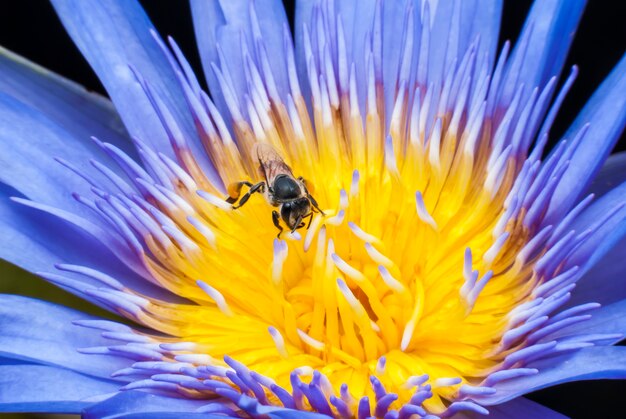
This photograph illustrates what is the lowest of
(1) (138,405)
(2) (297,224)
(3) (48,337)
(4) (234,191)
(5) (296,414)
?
(5) (296,414)

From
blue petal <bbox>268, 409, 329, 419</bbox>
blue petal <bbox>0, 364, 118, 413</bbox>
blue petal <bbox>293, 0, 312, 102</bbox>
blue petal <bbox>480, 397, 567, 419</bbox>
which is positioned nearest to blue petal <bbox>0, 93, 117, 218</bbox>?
blue petal <bbox>0, 364, 118, 413</bbox>

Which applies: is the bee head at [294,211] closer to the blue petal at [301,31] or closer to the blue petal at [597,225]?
the blue petal at [301,31]

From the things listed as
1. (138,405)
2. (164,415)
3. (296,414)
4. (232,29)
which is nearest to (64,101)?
(232,29)

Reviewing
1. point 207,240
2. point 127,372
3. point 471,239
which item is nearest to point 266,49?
point 207,240

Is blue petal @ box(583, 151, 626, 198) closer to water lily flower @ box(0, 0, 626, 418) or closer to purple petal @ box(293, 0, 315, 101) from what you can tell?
water lily flower @ box(0, 0, 626, 418)

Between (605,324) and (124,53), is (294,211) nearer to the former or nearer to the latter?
(124,53)
